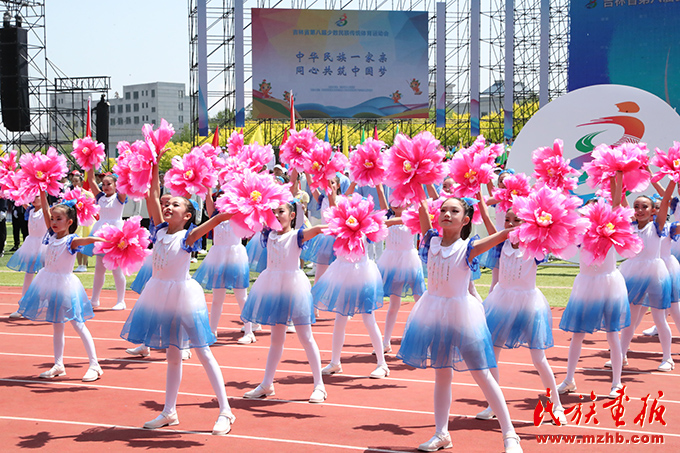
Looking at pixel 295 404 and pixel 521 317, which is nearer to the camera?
pixel 521 317

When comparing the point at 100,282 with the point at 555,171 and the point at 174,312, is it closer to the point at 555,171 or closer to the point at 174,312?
the point at 174,312

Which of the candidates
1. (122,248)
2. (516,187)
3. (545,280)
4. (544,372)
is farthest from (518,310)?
(545,280)

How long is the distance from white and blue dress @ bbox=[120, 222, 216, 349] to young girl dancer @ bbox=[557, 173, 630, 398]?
3.11 metres

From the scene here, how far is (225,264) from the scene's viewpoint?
842 centimetres

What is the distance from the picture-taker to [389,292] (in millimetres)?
7684

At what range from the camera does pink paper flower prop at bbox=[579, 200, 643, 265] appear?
17.4 ft

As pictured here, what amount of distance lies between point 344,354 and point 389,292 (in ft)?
3.25

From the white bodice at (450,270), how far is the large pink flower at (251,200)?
1.15 meters

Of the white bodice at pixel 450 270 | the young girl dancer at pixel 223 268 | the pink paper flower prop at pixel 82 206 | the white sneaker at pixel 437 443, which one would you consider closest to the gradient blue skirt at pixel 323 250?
the young girl dancer at pixel 223 268

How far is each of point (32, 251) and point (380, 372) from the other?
5151mm

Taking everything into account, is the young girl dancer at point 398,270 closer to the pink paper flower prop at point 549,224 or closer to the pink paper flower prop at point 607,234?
the pink paper flower prop at point 607,234

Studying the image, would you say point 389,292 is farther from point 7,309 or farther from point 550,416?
point 7,309

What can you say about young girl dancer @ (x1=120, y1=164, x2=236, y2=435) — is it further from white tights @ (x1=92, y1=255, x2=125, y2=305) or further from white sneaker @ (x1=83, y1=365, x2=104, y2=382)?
white tights @ (x1=92, y1=255, x2=125, y2=305)

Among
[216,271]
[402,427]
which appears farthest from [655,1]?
[402,427]
